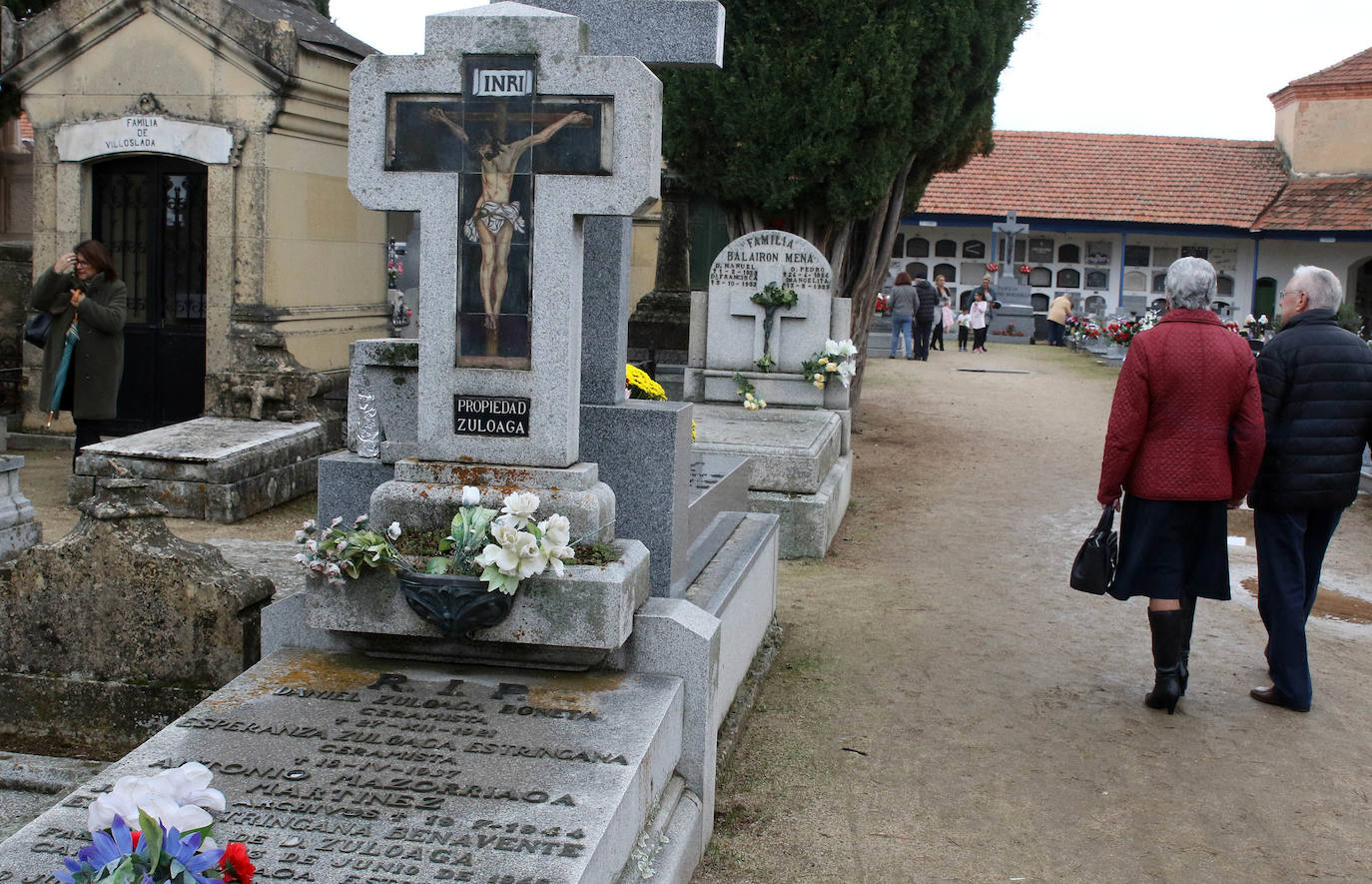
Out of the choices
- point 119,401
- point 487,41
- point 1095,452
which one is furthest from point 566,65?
point 1095,452

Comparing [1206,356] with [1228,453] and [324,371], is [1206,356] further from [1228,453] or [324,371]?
[324,371]

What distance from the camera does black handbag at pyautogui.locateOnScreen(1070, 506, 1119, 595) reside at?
4.83 metres

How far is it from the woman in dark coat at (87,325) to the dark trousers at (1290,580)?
20.0 feet

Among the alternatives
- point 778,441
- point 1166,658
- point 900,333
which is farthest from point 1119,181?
point 1166,658

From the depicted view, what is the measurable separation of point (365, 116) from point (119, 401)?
7287 mm

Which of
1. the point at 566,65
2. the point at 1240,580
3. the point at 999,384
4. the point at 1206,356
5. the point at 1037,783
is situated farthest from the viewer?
the point at 999,384

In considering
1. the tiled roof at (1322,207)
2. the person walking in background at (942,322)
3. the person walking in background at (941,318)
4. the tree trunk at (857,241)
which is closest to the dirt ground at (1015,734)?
the tree trunk at (857,241)

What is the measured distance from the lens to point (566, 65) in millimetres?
3811

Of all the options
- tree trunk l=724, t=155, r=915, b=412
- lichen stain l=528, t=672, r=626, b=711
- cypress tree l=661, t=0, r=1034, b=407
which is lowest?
lichen stain l=528, t=672, r=626, b=711

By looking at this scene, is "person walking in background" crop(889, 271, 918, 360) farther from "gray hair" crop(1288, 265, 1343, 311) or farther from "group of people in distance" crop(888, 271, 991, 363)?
"gray hair" crop(1288, 265, 1343, 311)

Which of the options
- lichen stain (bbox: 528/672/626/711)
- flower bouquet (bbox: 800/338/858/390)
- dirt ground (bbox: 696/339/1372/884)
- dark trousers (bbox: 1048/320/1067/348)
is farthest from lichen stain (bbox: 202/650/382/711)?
dark trousers (bbox: 1048/320/1067/348)

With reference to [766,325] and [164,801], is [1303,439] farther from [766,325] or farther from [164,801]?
[766,325]

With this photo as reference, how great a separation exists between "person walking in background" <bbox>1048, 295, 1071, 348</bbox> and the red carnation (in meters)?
27.0

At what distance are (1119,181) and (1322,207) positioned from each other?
4.43 m
